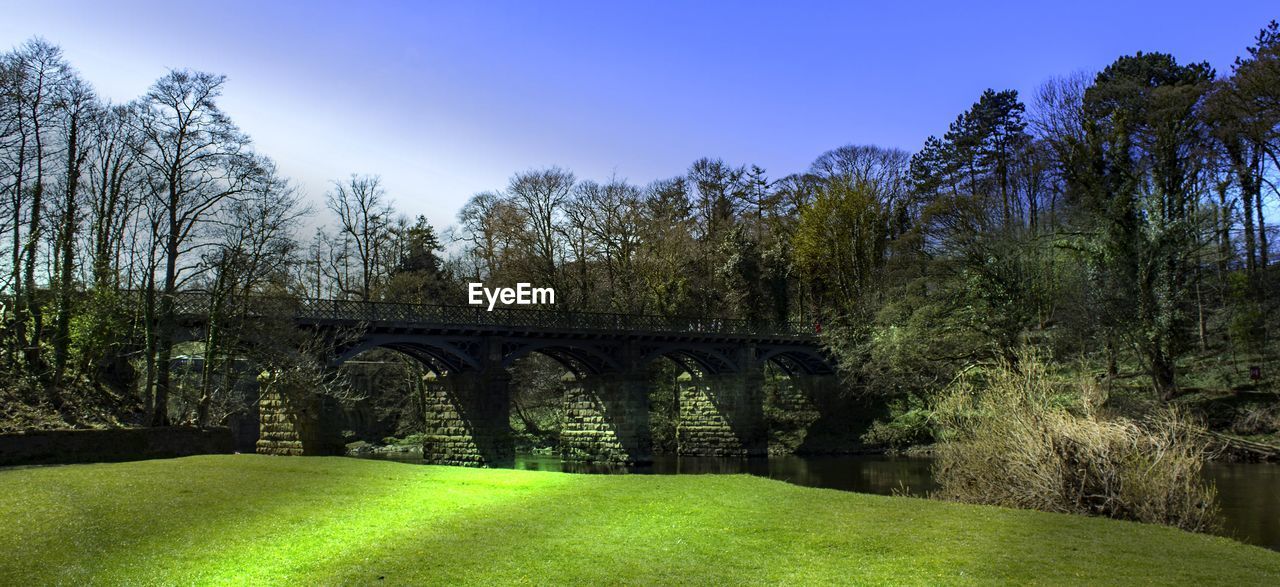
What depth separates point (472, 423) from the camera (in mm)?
42000

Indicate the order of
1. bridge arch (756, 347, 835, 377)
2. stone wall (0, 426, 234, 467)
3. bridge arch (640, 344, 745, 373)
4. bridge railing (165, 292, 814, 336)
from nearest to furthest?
stone wall (0, 426, 234, 467), bridge railing (165, 292, 814, 336), bridge arch (640, 344, 745, 373), bridge arch (756, 347, 835, 377)

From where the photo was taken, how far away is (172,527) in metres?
12.1

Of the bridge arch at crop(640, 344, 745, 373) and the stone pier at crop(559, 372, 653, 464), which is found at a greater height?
the bridge arch at crop(640, 344, 745, 373)

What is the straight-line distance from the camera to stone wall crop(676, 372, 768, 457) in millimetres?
52125

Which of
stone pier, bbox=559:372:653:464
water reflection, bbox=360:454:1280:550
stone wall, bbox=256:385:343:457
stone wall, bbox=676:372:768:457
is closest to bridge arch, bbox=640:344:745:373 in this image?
stone wall, bbox=676:372:768:457

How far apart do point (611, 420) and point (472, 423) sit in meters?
8.10

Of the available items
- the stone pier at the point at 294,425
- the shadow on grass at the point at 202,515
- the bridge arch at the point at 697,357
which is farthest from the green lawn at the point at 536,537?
the bridge arch at the point at 697,357

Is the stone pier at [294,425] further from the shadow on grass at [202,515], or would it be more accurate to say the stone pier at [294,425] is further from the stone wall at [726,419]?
the stone wall at [726,419]

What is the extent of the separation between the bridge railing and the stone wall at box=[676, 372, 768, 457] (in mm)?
3282

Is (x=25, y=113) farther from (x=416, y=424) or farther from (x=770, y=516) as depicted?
(x=416, y=424)

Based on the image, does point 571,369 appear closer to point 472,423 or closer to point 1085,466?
point 472,423

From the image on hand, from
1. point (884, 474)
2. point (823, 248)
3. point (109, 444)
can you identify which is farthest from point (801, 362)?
point (109, 444)

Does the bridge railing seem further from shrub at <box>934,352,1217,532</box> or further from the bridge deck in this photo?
shrub at <box>934,352,1217,532</box>

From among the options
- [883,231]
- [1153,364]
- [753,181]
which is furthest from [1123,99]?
[753,181]
